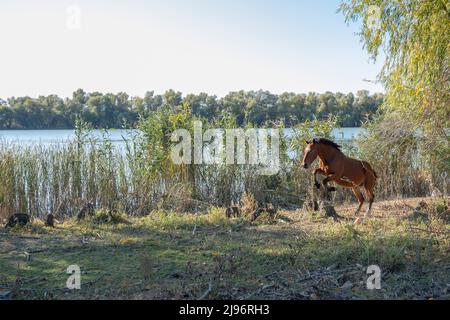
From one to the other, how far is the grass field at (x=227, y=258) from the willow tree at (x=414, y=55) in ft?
5.78

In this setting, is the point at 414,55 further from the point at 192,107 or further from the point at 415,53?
the point at 192,107

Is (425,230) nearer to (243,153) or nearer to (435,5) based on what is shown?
(435,5)

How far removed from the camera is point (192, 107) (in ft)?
39.5

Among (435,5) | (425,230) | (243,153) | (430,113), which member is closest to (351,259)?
(425,230)

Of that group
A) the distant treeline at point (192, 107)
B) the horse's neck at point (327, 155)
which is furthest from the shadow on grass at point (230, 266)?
the distant treeline at point (192, 107)

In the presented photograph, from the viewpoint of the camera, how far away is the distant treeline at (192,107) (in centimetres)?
1319

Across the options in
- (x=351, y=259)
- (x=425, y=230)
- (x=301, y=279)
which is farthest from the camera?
(x=425, y=230)

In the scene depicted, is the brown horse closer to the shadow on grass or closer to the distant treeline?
the shadow on grass

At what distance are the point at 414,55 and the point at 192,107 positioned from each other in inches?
257

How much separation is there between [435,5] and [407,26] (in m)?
0.62

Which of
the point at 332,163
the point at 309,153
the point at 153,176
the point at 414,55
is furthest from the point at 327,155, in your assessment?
the point at 153,176

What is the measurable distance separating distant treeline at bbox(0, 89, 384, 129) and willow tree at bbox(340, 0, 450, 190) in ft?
12.5
